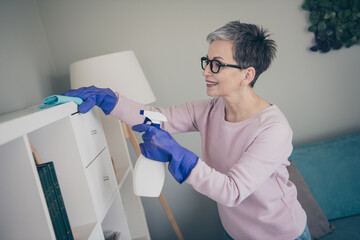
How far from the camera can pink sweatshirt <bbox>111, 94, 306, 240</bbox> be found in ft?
3.25

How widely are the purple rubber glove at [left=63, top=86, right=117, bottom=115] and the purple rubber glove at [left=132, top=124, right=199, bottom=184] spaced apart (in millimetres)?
221

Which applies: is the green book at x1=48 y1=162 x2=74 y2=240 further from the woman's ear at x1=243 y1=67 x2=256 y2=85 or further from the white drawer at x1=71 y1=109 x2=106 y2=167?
the woman's ear at x1=243 y1=67 x2=256 y2=85

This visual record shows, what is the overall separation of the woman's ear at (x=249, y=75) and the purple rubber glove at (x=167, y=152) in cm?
A: 44

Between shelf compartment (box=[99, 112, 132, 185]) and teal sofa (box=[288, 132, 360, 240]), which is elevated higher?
shelf compartment (box=[99, 112, 132, 185])

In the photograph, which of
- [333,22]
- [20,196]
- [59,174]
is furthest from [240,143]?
[333,22]

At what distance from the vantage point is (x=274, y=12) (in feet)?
6.72

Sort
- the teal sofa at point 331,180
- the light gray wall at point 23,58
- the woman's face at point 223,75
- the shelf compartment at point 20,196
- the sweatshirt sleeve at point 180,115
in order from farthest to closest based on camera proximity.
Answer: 1. the teal sofa at point 331,180
2. the sweatshirt sleeve at point 180,115
3. the light gray wall at point 23,58
4. the woman's face at point 223,75
5. the shelf compartment at point 20,196

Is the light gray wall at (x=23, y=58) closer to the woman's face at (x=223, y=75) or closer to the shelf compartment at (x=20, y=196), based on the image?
the shelf compartment at (x=20, y=196)

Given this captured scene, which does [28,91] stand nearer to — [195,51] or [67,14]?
[67,14]

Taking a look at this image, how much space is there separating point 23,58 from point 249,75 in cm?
116

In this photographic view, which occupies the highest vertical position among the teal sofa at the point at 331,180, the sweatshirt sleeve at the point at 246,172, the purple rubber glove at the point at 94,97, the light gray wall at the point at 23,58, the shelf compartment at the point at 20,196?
the light gray wall at the point at 23,58

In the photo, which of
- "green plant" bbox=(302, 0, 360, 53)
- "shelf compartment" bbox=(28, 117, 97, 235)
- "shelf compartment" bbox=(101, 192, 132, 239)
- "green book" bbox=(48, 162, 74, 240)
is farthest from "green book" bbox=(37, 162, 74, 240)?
"green plant" bbox=(302, 0, 360, 53)

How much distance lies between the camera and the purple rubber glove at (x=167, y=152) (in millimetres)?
933

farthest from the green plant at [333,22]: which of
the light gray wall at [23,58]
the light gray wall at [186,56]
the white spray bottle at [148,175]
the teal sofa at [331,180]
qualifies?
the light gray wall at [23,58]
